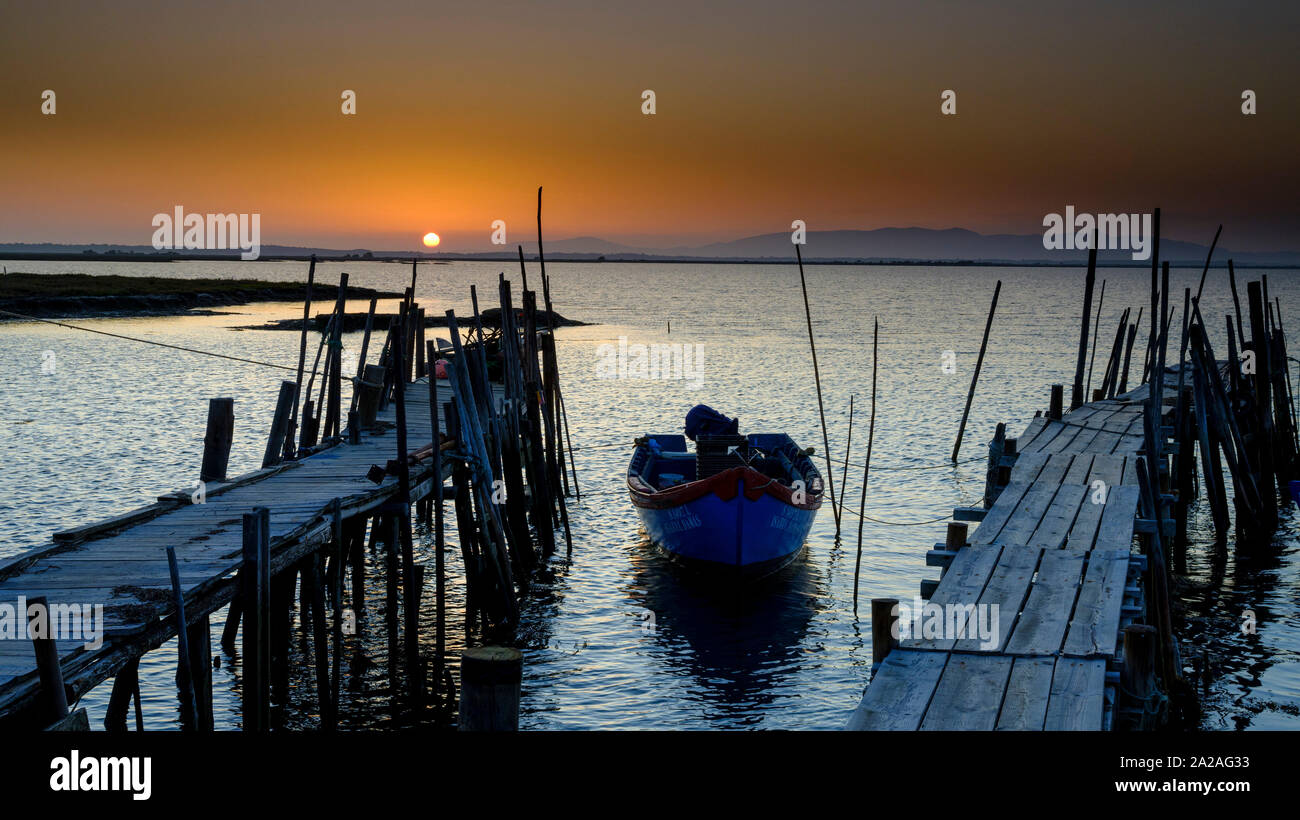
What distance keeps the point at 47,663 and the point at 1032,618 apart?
673cm

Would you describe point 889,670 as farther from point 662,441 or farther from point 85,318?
point 85,318

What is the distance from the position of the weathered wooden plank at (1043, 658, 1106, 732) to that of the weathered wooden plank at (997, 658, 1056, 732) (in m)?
0.04

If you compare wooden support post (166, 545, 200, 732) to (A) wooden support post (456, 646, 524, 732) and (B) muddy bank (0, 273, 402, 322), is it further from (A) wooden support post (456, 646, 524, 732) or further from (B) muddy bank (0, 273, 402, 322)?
(B) muddy bank (0, 273, 402, 322)

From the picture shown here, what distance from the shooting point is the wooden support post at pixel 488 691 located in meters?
4.93

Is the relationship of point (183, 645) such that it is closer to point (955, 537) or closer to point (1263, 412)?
point (955, 537)

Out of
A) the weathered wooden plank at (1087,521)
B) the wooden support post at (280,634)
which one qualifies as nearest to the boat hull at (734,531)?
the weathered wooden plank at (1087,521)

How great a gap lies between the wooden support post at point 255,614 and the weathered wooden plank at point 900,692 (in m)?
4.58

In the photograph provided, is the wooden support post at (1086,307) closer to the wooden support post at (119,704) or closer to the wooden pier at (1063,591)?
the wooden pier at (1063,591)

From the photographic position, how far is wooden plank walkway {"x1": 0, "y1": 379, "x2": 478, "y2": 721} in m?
7.18

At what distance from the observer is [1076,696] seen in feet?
23.0

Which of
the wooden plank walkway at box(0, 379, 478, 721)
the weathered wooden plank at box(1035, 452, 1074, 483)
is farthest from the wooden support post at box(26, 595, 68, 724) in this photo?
the weathered wooden plank at box(1035, 452, 1074, 483)
